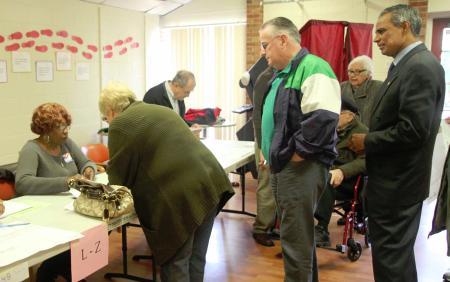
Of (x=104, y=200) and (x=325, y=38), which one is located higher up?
(x=325, y=38)

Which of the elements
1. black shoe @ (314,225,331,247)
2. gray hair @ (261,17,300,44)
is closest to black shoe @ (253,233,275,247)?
black shoe @ (314,225,331,247)

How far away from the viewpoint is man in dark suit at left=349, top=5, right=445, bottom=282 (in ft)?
5.97

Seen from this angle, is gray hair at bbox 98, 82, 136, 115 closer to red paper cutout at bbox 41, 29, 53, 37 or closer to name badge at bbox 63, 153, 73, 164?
name badge at bbox 63, 153, 73, 164

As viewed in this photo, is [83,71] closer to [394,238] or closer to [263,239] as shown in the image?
[263,239]

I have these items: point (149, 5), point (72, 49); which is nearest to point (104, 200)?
point (72, 49)

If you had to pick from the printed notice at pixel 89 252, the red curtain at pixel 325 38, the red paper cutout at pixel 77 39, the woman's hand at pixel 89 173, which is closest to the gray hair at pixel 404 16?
the printed notice at pixel 89 252

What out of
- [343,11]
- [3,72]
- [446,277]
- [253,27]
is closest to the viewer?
[446,277]

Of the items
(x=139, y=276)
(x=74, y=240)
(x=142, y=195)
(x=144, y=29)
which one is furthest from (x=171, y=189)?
(x=144, y=29)

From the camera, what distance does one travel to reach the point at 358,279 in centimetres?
283

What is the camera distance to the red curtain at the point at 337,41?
443cm

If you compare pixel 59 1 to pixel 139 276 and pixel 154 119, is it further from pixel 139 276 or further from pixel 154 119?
pixel 154 119

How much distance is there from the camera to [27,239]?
5.15ft

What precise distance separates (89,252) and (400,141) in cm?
135

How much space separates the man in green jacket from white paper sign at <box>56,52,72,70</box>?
3.40 metres
